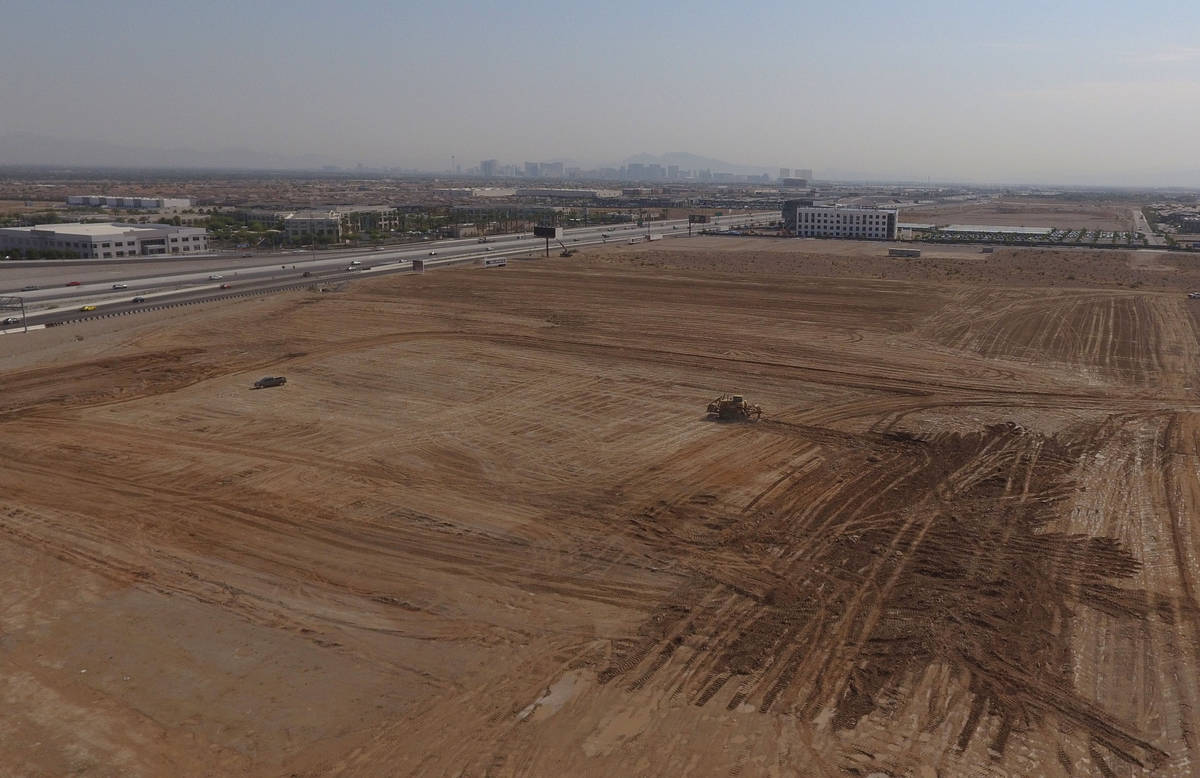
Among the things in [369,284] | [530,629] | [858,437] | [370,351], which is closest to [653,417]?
[858,437]

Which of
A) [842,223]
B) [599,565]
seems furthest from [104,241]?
[842,223]

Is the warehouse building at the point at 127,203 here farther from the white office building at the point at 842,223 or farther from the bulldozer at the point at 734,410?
the bulldozer at the point at 734,410

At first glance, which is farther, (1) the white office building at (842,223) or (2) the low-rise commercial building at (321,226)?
(1) the white office building at (842,223)

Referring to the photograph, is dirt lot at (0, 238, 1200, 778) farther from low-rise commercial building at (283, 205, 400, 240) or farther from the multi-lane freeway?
low-rise commercial building at (283, 205, 400, 240)

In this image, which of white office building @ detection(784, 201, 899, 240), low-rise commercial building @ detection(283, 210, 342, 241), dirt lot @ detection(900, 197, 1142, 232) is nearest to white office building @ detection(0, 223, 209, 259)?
low-rise commercial building @ detection(283, 210, 342, 241)

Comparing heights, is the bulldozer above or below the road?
below

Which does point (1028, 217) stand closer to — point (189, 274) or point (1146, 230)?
point (1146, 230)

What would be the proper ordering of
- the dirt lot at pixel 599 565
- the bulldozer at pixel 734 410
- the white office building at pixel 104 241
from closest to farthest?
the dirt lot at pixel 599 565 < the bulldozer at pixel 734 410 < the white office building at pixel 104 241

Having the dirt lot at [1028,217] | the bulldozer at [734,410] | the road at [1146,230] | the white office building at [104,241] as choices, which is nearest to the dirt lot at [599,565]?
the bulldozer at [734,410]
